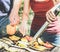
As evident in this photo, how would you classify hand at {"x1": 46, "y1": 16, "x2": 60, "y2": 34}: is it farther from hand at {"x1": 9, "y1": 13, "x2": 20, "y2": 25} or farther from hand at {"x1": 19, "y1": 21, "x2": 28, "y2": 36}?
hand at {"x1": 9, "y1": 13, "x2": 20, "y2": 25}

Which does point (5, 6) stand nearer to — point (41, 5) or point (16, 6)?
point (16, 6)

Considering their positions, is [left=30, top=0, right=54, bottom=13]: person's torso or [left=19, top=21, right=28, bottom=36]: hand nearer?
[left=30, top=0, right=54, bottom=13]: person's torso

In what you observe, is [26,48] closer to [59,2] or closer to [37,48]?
[37,48]

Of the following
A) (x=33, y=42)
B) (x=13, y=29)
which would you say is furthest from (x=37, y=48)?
(x=13, y=29)

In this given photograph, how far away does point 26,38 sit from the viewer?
13.1 feet

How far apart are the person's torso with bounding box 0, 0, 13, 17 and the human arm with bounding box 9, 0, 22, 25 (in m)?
0.04

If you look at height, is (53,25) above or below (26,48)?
above

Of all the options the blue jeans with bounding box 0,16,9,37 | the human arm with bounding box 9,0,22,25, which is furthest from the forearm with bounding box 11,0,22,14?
the blue jeans with bounding box 0,16,9,37

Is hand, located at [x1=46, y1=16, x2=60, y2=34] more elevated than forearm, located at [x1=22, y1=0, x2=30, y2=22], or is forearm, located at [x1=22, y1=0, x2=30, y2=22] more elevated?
forearm, located at [x1=22, y1=0, x2=30, y2=22]

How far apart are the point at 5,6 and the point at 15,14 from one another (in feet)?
0.45

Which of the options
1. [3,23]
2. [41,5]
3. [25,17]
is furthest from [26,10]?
[3,23]

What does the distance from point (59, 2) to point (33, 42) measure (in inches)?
Result: 20.0

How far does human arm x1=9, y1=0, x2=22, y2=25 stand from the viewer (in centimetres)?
397

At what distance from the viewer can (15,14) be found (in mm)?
4016
